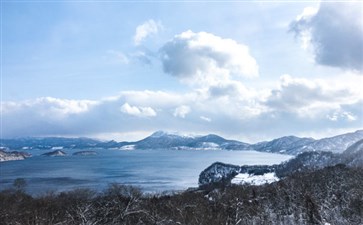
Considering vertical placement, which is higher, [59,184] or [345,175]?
[345,175]

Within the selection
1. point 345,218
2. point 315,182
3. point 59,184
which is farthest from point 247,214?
point 59,184

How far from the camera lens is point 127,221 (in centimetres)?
5044

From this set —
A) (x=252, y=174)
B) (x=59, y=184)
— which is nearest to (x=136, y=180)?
(x=59, y=184)

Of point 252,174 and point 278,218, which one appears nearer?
point 278,218

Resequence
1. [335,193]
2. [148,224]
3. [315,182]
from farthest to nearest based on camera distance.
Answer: [315,182] → [335,193] → [148,224]

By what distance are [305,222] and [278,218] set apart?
279 inches

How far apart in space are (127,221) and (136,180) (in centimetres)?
12338

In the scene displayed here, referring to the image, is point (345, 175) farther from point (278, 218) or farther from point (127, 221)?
point (127, 221)

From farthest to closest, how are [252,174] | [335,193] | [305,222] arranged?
[252,174]
[335,193]
[305,222]

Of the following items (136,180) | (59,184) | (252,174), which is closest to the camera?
(59,184)

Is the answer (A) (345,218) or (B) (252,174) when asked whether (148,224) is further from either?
(B) (252,174)

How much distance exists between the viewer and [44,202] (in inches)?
2820

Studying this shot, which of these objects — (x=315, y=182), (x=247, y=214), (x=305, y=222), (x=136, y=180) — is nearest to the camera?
(x=305, y=222)

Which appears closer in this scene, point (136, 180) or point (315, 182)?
point (315, 182)
